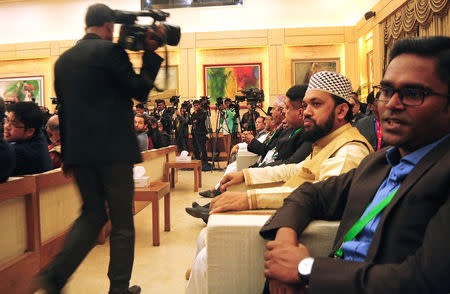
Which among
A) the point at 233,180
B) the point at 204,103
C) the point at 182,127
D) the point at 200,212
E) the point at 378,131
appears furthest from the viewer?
the point at 182,127

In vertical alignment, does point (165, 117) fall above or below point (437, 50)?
above

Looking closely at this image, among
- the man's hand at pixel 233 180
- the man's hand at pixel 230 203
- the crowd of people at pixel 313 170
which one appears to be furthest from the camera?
the man's hand at pixel 233 180

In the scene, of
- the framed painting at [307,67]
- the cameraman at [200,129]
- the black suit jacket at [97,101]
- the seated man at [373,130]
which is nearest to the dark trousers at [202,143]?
the cameraman at [200,129]

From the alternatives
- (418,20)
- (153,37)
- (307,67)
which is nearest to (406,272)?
(153,37)

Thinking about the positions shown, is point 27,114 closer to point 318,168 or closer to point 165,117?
point 318,168

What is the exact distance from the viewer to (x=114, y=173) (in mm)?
1755

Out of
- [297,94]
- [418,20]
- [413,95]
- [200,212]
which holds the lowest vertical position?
[200,212]

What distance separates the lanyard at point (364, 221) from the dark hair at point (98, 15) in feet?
5.04

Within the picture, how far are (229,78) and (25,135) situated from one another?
317 inches

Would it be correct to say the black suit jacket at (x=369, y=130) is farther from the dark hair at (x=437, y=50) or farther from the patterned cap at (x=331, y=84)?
the dark hair at (x=437, y=50)

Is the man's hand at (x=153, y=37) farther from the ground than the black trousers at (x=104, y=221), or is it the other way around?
the man's hand at (x=153, y=37)

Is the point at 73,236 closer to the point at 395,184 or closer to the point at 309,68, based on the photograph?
the point at 395,184

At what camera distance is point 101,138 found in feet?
5.60

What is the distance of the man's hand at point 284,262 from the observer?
98cm
